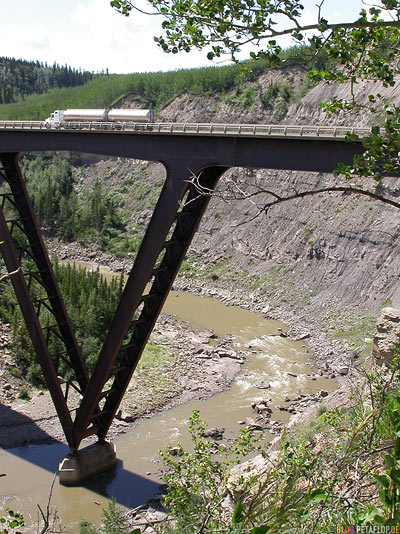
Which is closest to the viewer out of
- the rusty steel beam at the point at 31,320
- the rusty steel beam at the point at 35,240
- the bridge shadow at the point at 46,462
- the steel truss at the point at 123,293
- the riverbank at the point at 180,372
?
the steel truss at the point at 123,293

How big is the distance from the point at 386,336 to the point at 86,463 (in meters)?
11.0

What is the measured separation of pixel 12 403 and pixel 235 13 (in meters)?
21.8

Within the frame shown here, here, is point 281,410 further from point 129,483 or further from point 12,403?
point 12,403

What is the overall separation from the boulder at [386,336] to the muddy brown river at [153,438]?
20.3ft

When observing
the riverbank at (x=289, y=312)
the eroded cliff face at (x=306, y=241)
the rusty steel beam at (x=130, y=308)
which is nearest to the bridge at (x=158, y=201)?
the rusty steel beam at (x=130, y=308)

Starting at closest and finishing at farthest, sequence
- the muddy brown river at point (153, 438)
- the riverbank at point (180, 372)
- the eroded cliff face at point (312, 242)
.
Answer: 1. the muddy brown river at point (153, 438)
2. the riverbank at point (180, 372)
3. the eroded cliff face at point (312, 242)

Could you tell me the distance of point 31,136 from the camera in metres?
19.4

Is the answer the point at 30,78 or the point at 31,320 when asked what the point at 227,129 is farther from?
the point at 30,78

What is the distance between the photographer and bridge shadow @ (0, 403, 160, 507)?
19156mm

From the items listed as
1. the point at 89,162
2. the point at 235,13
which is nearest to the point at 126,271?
the point at 89,162

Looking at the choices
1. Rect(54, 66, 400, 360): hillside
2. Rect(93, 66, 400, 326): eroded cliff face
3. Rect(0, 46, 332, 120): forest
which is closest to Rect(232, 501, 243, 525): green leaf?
Rect(54, 66, 400, 360): hillside

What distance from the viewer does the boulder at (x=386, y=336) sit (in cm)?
2061

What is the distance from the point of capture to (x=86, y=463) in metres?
19.6

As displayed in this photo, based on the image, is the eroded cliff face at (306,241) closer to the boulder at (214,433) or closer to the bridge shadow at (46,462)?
the boulder at (214,433)
